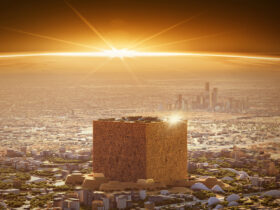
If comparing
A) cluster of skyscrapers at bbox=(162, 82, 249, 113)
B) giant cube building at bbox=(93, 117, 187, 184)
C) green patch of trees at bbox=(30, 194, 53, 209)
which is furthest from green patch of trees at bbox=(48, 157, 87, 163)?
cluster of skyscrapers at bbox=(162, 82, 249, 113)

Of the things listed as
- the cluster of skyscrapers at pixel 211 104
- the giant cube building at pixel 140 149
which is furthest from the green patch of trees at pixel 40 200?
the cluster of skyscrapers at pixel 211 104

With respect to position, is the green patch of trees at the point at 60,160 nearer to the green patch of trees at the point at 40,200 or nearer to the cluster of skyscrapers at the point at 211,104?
the green patch of trees at the point at 40,200

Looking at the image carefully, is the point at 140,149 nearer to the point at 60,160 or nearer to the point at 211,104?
the point at 60,160

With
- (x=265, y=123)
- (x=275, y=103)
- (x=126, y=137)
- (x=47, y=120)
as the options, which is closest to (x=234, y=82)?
(x=275, y=103)

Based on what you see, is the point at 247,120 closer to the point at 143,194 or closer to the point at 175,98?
the point at 175,98

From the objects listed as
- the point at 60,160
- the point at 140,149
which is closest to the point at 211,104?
the point at 60,160

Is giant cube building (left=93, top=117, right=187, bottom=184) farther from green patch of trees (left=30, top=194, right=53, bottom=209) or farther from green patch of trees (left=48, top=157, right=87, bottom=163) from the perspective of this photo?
green patch of trees (left=48, top=157, right=87, bottom=163)
